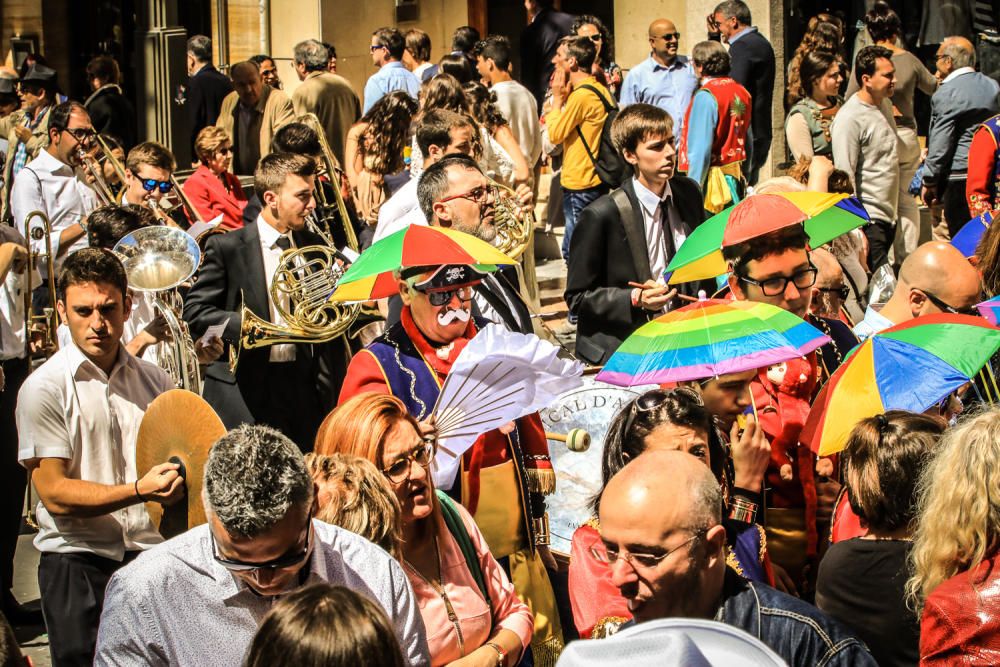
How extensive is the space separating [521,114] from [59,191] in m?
4.32

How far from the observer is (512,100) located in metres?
11.9

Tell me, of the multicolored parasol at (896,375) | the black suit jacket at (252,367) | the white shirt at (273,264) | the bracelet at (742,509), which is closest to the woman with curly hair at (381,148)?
the white shirt at (273,264)

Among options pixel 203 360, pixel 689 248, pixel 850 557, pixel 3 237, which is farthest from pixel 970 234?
pixel 3 237

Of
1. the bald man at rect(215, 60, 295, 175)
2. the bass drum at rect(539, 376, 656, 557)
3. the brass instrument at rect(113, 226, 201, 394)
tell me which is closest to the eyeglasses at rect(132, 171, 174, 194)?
the brass instrument at rect(113, 226, 201, 394)

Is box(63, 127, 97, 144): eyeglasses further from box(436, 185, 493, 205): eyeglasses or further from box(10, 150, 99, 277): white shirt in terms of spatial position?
box(436, 185, 493, 205): eyeglasses

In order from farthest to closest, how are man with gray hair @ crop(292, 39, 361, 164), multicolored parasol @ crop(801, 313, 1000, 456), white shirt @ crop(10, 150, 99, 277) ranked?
man with gray hair @ crop(292, 39, 361, 164) → white shirt @ crop(10, 150, 99, 277) → multicolored parasol @ crop(801, 313, 1000, 456)

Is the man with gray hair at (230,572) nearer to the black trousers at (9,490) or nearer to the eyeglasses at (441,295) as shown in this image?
the eyeglasses at (441,295)

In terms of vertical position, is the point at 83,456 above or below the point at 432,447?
below

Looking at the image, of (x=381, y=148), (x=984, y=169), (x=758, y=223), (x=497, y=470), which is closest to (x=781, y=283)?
(x=758, y=223)

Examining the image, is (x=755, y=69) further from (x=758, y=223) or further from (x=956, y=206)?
(x=758, y=223)

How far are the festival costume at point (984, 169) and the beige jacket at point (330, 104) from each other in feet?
18.5

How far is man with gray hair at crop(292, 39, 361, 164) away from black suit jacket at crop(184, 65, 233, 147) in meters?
1.55

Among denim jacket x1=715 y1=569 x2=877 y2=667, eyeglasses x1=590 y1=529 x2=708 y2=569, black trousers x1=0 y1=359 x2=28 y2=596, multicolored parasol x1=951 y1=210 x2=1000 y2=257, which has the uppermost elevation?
multicolored parasol x1=951 y1=210 x2=1000 y2=257

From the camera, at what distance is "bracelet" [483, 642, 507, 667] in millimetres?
4141
